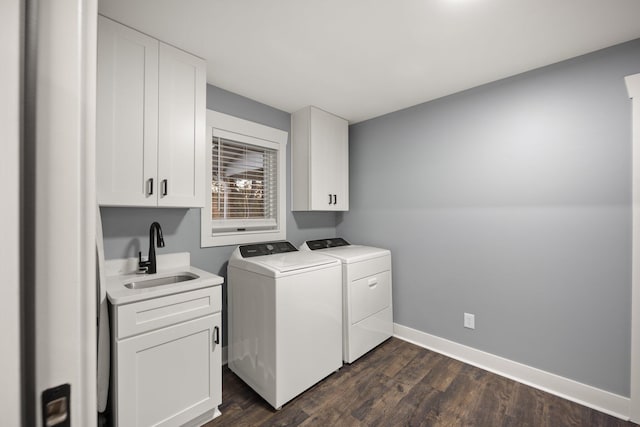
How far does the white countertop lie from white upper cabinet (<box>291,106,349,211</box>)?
1.24 m

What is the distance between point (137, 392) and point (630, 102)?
3.37 meters

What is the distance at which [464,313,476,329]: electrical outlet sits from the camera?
237 centimetres

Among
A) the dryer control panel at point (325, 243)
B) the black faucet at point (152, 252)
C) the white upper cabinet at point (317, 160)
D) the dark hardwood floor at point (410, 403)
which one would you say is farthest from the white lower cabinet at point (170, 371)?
the white upper cabinet at point (317, 160)

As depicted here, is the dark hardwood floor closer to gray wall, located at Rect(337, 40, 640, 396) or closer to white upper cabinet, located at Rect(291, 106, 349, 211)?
gray wall, located at Rect(337, 40, 640, 396)

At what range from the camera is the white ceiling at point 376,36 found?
4.82 ft

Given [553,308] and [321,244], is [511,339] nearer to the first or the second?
[553,308]

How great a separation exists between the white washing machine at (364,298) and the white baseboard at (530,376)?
14.8 inches

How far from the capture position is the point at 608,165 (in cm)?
181

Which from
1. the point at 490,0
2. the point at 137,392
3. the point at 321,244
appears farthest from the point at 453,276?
the point at 137,392

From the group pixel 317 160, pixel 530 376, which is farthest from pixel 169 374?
pixel 530 376

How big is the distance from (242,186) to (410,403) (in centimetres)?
221

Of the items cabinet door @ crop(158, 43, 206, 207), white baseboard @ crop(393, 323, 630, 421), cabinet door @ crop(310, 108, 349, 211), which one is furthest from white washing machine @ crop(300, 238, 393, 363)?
cabinet door @ crop(158, 43, 206, 207)

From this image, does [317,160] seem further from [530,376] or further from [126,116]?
[530,376]

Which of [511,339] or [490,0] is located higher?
[490,0]
